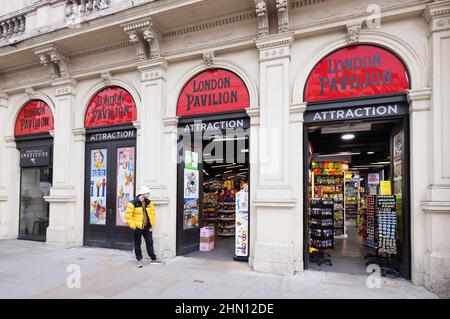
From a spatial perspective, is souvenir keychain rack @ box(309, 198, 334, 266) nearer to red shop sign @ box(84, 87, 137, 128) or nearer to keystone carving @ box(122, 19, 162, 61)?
red shop sign @ box(84, 87, 137, 128)

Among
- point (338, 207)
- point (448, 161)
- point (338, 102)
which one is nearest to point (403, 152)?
point (448, 161)

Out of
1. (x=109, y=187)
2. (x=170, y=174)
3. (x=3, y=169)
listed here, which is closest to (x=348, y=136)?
(x=170, y=174)

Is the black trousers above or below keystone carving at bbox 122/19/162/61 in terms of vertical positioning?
below

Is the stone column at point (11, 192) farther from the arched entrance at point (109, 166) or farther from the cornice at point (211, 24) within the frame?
the cornice at point (211, 24)

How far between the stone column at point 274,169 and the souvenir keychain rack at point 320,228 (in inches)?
50.1

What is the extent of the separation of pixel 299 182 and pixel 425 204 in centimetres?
225

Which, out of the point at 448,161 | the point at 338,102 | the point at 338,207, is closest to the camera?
the point at 448,161

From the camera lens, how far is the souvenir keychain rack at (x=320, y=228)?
24.5 feet

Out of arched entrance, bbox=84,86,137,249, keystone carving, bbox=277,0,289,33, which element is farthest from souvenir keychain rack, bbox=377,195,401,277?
arched entrance, bbox=84,86,137,249

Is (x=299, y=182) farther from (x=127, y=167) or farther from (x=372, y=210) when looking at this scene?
(x=127, y=167)

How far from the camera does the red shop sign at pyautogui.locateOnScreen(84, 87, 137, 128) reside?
339 inches

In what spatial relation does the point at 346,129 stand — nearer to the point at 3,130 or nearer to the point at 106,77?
the point at 106,77

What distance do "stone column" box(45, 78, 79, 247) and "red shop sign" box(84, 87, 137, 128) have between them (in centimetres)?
64

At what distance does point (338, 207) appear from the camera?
1195 cm
